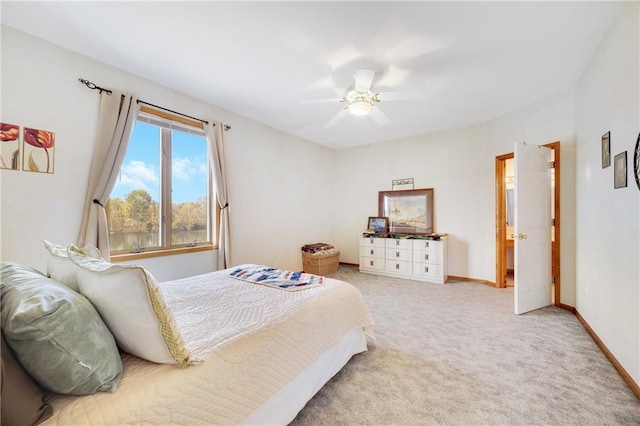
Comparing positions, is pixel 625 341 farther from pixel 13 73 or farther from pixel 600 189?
pixel 13 73

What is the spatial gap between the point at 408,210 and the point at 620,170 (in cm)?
314

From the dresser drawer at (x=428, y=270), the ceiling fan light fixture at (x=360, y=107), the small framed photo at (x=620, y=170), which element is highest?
the ceiling fan light fixture at (x=360, y=107)

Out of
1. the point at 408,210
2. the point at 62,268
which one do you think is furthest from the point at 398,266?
the point at 62,268

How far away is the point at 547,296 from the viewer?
3223 millimetres

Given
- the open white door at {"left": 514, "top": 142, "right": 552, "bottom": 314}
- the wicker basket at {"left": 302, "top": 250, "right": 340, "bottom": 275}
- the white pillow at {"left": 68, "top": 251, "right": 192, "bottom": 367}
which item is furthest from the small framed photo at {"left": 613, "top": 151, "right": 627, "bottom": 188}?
the wicker basket at {"left": 302, "top": 250, "right": 340, "bottom": 275}

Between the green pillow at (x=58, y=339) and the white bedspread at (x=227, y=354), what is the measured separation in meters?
0.07

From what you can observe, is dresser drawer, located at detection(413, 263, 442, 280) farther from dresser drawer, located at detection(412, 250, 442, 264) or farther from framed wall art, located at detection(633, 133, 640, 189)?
framed wall art, located at detection(633, 133, 640, 189)

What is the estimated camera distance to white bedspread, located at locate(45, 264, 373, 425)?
868 mm

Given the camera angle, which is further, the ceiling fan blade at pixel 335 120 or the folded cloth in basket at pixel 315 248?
the folded cloth in basket at pixel 315 248

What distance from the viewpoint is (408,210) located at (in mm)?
4973

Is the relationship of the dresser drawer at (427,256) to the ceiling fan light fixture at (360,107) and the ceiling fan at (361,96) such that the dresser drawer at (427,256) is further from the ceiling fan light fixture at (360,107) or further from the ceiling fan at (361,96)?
the ceiling fan light fixture at (360,107)

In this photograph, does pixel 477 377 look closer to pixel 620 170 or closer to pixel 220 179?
pixel 620 170

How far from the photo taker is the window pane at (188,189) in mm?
3131

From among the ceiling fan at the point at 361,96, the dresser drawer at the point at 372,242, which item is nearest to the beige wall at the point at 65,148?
the ceiling fan at the point at 361,96
